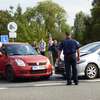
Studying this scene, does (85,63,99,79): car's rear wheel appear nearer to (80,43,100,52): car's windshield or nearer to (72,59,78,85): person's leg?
(80,43,100,52): car's windshield

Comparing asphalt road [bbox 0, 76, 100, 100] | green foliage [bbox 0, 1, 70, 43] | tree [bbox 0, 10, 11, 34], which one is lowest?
asphalt road [bbox 0, 76, 100, 100]

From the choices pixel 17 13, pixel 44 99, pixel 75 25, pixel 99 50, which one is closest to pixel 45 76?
pixel 99 50

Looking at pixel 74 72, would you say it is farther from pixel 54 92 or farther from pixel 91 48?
pixel 91 48

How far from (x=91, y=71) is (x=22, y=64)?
2482 millimetres

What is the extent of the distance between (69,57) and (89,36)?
5507 centimetres

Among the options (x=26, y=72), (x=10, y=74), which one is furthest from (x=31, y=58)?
(x=10, y=74)

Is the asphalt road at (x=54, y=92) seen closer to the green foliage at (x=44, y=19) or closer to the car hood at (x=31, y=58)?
the car hood at (x=31, y=58)

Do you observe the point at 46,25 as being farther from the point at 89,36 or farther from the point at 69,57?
the point at 69,57

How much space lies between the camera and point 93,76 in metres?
17.2

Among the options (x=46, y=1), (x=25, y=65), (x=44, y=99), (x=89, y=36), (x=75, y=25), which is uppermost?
(x=46, y=1)

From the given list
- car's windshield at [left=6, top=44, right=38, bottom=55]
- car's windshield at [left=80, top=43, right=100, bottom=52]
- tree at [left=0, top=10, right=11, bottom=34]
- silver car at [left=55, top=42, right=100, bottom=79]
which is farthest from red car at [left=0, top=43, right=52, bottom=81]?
tree at [left=0, top=10, right=11, bottom=34]

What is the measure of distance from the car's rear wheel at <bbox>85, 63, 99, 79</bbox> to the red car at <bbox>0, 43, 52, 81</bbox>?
1.34 meters

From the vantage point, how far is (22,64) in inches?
656

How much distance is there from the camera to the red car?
54.7 feet
